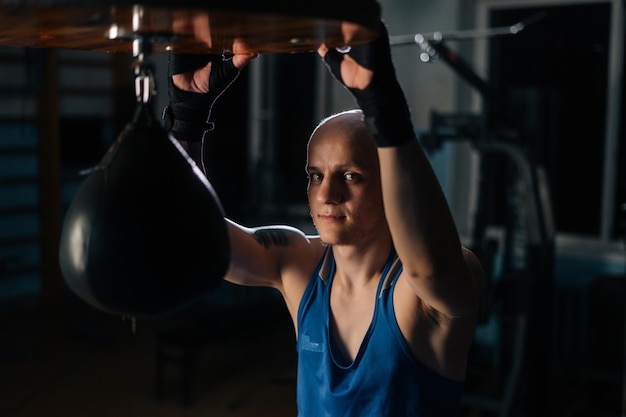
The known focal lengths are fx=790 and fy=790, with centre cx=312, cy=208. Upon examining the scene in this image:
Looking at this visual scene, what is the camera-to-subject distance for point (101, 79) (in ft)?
22.1

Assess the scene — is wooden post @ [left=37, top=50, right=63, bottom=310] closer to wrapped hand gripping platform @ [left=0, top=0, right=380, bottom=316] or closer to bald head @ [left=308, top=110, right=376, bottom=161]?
bald head @ [left=308, top=110, right=376, bottom=161]

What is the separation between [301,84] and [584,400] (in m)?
3.26

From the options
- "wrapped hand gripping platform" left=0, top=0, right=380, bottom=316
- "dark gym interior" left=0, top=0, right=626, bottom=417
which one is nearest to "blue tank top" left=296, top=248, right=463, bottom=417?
"wrapped hand gripping platform" left=0, top=0, right=380, bottom=316

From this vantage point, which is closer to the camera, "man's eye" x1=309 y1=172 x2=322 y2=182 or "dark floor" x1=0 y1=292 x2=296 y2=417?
"man's eye" x1=309 y1=172 x2=322 y2=182

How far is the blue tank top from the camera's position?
138 centimetres

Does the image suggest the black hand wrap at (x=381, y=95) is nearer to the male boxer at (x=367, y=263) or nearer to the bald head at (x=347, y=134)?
the male boxer at (x=367, y=263)

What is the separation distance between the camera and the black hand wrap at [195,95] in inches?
47.6

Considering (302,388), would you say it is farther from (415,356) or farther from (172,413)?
(172,413)

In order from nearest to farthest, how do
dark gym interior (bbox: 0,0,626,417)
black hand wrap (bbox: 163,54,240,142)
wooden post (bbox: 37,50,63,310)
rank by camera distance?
black hand wrap (bbox: 163,54,240,142) → dark gym interior (bbox: 0,0,626,417) → wooden post (bbox: 37,50,63,310)

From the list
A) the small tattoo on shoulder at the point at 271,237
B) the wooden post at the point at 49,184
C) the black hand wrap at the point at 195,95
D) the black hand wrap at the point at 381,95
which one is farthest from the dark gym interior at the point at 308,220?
the black hand wrap at the point at 381,95

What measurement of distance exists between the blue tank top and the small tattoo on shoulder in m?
0.21

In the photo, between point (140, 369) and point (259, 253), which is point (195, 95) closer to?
point (259, 253)

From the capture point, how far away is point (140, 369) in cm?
494

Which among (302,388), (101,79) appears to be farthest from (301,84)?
(302,388)
